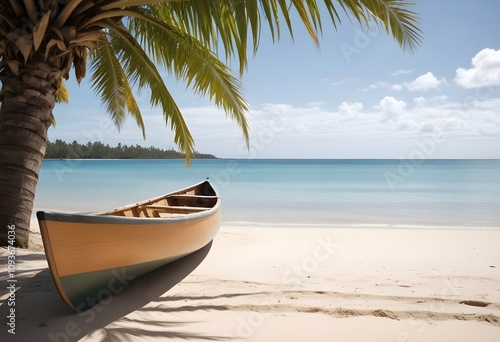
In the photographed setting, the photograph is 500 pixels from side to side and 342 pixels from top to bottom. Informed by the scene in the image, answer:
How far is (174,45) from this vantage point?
205 inches

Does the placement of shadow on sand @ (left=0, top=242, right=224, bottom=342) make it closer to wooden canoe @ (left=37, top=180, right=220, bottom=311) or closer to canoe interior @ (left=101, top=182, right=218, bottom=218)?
wooden canoe @ (left=37, top=180, right=220, bottom=311)

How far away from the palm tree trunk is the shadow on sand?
860 millimetres

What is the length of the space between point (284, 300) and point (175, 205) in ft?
12.3

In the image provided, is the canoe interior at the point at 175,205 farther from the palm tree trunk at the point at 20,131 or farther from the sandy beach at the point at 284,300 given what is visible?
the palm tree trunk at the point at 20,131

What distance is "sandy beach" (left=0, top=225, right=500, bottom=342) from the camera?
255 cm

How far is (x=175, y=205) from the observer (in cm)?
652

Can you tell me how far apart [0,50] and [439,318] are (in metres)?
5.07

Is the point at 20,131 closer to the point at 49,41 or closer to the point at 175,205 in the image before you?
the point at 49,41

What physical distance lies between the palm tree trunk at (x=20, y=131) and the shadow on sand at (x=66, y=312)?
860mm

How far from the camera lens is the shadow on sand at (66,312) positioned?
2426 millimetres

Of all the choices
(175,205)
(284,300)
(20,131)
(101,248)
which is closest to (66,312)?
(101,248)

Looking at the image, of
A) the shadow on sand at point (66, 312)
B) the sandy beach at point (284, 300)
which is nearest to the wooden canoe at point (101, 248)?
the shadow on sand at point (66, 312)

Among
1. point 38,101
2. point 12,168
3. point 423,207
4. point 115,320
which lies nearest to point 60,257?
point 115,320

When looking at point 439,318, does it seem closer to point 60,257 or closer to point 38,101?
point 60,257
